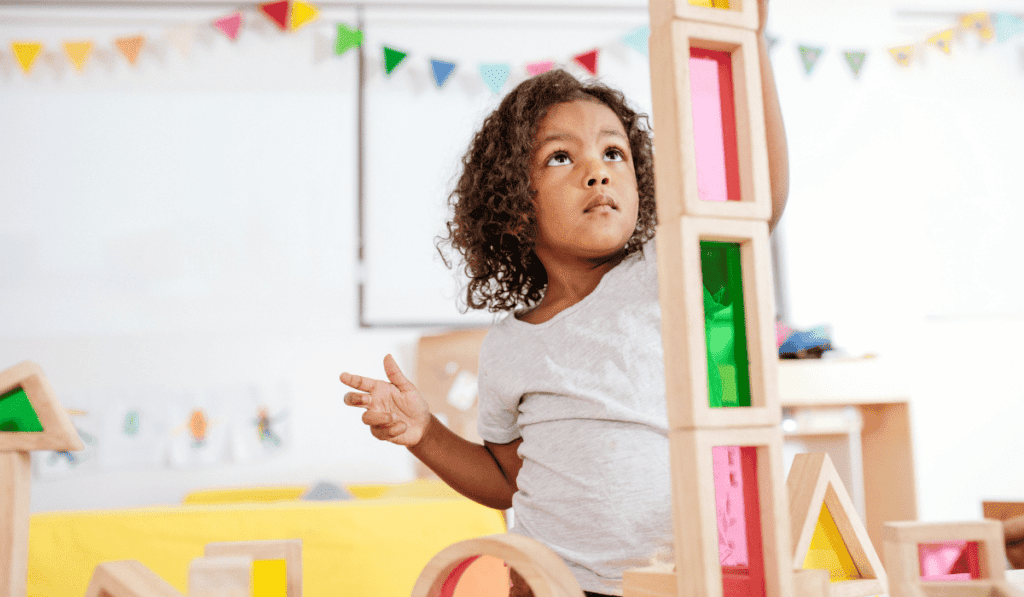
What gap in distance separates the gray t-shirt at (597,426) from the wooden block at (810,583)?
0.29 m

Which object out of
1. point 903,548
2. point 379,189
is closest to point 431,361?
point 379,189

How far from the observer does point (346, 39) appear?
247cm

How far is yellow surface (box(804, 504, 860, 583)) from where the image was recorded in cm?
50

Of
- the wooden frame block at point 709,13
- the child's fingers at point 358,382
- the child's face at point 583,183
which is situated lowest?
the child's fingers at point 358,382

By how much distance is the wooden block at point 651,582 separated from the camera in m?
0.32

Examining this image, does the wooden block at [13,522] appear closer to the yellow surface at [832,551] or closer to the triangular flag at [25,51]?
the yellow surface at [832,551]

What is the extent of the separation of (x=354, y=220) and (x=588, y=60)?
3.09ft

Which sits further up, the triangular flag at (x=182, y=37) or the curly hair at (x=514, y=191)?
the triangular flag at (x=182, y=37)

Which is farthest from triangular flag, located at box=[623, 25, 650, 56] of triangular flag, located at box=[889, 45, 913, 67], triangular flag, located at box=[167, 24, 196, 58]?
triangular flag, located at box=[167, 24, 196, 58]

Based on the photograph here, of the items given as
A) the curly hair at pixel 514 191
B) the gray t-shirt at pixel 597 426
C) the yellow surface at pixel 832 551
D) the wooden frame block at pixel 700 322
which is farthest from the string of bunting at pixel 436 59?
the wooden frame block at pixel 700 322

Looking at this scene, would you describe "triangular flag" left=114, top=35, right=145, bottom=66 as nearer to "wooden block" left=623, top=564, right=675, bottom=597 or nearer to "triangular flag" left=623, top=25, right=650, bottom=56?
"triangular flag" left=623, top=25, right=650, bottom=56

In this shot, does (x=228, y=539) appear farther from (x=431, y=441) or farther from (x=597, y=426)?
(x=597, y=426)

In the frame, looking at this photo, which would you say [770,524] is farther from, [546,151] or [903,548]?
[546,151]

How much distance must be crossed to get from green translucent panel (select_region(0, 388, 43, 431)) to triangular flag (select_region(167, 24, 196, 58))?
2.32 metres
